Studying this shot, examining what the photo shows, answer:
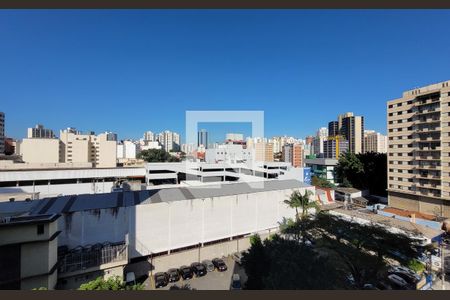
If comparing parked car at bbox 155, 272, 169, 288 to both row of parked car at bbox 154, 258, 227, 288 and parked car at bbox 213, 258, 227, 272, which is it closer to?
row of parked car at bbox 154, 258, 227, 288

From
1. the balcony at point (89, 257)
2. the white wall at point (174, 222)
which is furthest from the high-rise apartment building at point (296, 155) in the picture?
the balcony at point (89, 257)

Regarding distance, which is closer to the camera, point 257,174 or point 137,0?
point 137,0

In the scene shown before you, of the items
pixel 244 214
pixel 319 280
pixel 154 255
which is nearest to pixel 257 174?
pixel 244 214

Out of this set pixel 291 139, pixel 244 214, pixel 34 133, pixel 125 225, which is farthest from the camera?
pixel 291 139

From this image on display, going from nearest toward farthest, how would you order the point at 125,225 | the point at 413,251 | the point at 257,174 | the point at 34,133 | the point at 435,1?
the point at 435,1
the point at 413,251
the point at 125,225
the point at 257,174
the point at 34,133

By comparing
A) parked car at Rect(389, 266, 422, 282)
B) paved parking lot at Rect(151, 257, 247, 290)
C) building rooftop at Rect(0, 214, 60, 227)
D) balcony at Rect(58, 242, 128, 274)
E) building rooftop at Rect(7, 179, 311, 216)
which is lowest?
paved parking lot at Rect(151, 257, 247, 290)

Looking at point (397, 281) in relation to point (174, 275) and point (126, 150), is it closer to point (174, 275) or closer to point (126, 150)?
point (174, 275)

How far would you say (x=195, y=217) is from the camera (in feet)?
25.2

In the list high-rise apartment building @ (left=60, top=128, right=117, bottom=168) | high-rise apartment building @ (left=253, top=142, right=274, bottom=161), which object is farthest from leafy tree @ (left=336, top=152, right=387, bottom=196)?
high-rise apartment building @ (left=60, top=128, right=117, bottom=168)

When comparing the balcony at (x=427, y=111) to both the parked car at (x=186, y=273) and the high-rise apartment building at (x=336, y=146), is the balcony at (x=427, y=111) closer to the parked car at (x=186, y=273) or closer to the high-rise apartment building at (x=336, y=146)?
the parked car at (x=186, y=273)

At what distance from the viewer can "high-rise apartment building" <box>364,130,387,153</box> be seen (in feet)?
105

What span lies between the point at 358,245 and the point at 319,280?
2.65 m

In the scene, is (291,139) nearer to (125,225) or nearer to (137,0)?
(125,225)

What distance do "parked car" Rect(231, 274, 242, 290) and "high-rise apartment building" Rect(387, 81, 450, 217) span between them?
11.7 m
